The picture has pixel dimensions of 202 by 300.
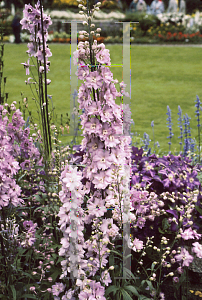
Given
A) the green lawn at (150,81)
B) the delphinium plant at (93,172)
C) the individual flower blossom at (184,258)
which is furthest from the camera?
the green lawn at (150,81)

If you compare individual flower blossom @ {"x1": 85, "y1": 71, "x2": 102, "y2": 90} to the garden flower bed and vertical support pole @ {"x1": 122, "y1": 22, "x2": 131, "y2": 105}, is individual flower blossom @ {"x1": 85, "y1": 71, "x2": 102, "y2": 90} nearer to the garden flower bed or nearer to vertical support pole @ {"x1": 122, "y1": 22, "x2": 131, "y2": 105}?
the garden flower bed

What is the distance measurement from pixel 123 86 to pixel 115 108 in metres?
0.21

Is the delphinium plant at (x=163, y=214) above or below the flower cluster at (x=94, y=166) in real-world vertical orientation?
below

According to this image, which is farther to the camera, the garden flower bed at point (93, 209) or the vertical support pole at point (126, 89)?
the vertical support pole at point (126, 89)

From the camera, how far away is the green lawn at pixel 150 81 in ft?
23.1

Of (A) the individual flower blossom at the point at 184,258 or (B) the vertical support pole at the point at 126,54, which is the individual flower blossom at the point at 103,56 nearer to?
(B) the vertical support pole at the point at 126,54

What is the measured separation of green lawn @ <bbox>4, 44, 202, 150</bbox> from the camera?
7051 millimetres

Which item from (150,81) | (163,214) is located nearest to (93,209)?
(163,214)

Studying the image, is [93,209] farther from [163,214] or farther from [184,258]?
[163,214]

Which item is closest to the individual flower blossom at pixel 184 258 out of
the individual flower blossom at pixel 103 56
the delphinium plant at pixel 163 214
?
the delphinium plant at pixel 163 214

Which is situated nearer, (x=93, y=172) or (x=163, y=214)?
(x=93, y=172)

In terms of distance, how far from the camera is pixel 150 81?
954 centimetres

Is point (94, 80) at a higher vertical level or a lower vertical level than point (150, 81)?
higher

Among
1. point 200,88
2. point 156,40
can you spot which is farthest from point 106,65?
point 156,40
